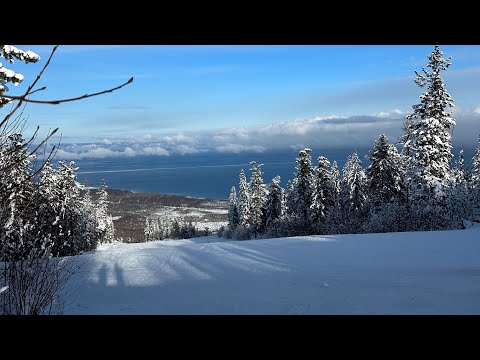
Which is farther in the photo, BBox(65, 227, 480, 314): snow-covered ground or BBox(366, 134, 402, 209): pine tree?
BBox(366, 134, 402, 209): pine tree

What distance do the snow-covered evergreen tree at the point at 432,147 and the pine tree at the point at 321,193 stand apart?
472 inches

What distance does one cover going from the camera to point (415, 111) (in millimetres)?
22156

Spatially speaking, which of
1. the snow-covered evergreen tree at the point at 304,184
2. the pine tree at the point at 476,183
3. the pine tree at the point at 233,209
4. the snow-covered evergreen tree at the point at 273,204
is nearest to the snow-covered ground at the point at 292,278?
the snow-covered evergreen tree at the point at 304,184

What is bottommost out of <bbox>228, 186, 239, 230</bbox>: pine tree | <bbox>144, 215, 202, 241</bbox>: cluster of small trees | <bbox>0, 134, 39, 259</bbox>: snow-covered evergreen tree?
<bbox>144, 215, 202, 241</bbox>: cluster of small trees

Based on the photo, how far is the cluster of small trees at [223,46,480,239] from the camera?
848 inches

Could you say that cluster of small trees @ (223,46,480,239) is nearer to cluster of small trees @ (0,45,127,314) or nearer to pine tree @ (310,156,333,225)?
pine tree @ (310,156,333,225)

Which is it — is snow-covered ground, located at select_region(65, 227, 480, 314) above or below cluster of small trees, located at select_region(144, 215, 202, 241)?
above

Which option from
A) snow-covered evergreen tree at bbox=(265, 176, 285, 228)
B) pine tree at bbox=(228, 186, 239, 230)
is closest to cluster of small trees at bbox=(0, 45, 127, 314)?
snow-covered evergreen tree at bbox=(265, 176, 285, 228)

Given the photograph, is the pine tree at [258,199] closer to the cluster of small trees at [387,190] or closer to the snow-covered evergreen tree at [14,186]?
the cluster of small trees at [387,190]

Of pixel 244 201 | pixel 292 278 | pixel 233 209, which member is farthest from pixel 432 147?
pixel 233 209

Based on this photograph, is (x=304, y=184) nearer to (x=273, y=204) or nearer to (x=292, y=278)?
(x=273, y=204)
